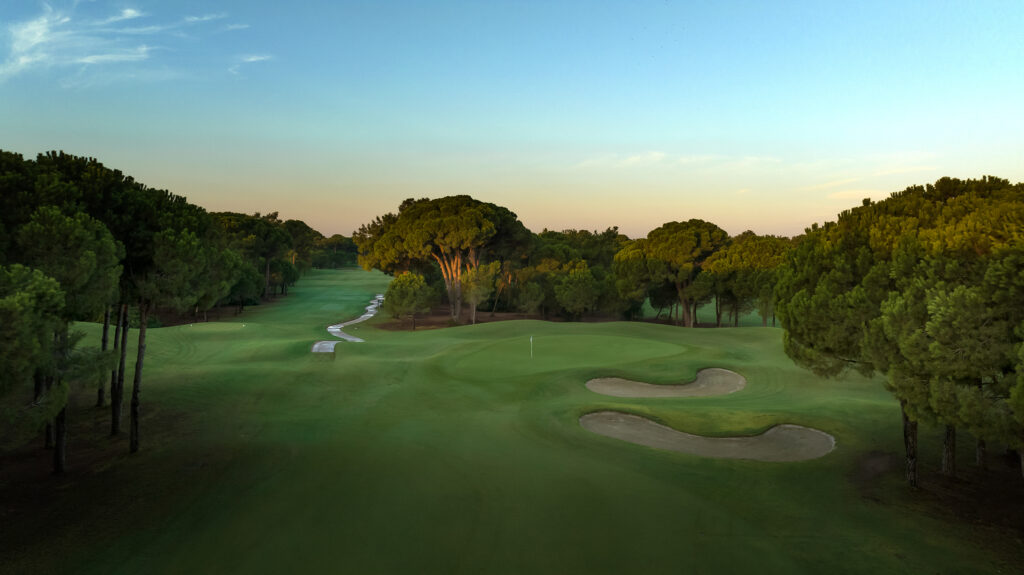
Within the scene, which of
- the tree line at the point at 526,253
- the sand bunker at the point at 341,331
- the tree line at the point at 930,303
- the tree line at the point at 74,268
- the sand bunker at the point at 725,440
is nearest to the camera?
the tree line at the point at 74,268

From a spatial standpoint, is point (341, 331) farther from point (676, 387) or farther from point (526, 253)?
point (676, 387)

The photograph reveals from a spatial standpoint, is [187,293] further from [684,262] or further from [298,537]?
[684,262]

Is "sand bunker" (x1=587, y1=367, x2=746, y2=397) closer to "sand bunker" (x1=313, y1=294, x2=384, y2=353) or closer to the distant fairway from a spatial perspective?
the distant fairway


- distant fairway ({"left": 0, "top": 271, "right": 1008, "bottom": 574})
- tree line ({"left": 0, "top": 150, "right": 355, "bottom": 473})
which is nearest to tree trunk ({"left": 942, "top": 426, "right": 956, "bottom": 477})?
distant fairway ({"left": 0, "top": 271, "right": 1008, "bottom": 574})

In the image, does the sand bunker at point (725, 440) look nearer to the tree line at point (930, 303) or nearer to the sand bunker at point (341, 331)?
the tree line at point (930, 303)

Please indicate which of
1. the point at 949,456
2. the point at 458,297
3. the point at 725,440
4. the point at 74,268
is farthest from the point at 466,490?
the point at 458,297

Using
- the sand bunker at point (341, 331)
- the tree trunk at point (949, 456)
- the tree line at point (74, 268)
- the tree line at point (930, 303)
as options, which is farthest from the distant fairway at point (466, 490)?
the sand bunker at point (341, 331)
